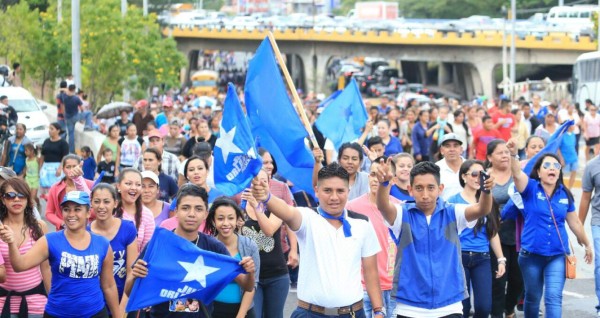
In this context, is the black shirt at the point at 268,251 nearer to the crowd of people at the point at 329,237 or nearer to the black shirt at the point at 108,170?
the crowd of people at the point at 329,237

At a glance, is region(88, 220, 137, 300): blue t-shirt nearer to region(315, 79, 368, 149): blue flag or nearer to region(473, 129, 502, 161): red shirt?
region(315, 79, 368, 149): blue flag

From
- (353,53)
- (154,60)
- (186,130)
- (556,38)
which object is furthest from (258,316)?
(353,53)

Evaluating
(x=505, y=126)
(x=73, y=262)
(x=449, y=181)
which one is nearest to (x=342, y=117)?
(x=449, y=181)

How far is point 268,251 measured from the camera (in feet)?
31.8

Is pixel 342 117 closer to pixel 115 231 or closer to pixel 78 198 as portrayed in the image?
pixel 115 231

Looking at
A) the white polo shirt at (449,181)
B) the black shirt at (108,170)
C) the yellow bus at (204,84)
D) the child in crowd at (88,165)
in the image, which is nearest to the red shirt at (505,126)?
the black shirt at (108,170)

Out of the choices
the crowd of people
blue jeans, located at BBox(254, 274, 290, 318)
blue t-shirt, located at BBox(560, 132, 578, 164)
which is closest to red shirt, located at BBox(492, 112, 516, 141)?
blue t-shirt, located at BBox(560, 132, 578, 164)

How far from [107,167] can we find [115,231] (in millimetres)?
8353

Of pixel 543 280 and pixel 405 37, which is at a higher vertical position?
pixel 405 37

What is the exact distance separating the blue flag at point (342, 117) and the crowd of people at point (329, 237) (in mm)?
2363

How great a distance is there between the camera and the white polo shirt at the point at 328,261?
7.78 metres

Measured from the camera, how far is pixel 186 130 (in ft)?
84.7

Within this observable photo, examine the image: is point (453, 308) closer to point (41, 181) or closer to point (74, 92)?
point (41, 181)

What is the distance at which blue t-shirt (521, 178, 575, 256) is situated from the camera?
419 inches
